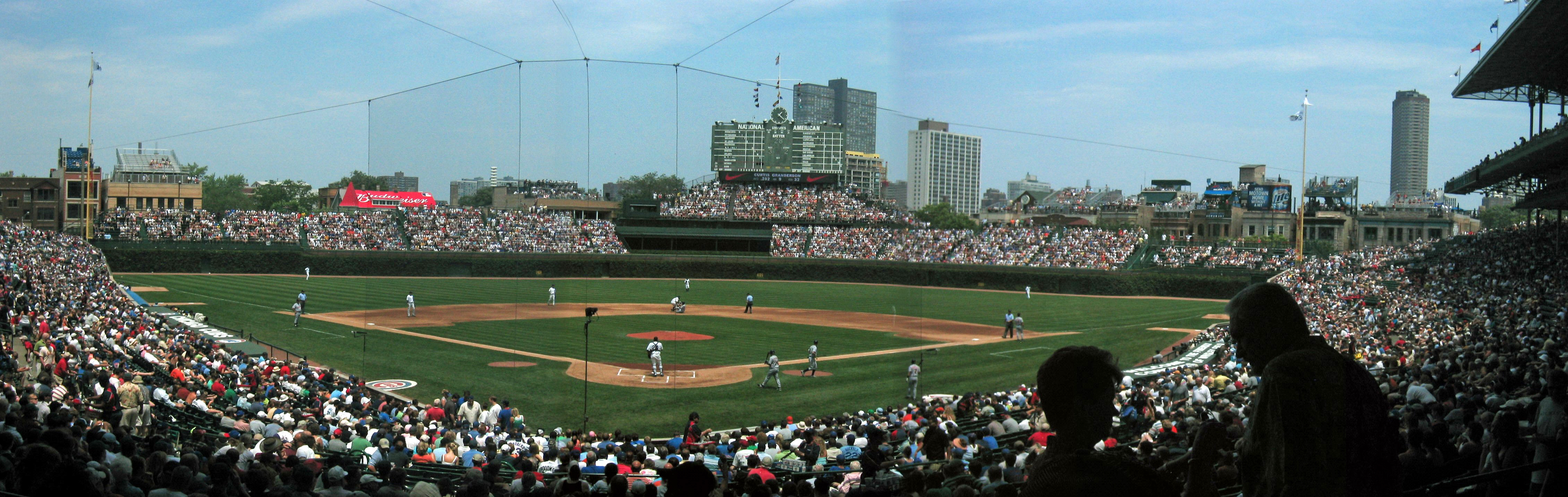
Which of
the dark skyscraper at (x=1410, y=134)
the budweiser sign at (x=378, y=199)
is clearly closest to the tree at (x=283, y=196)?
the budweiser sign at (x=378, y=199)

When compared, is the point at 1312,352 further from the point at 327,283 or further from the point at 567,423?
the point at 327,283

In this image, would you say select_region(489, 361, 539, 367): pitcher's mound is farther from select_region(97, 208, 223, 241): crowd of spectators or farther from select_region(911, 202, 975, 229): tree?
select_region(911, 202, 975, 229): tree

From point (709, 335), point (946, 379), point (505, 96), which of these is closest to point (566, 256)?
point (709, 335)

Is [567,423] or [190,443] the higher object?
[190,443]

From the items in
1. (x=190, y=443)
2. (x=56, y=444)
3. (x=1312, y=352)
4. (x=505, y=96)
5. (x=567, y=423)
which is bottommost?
(x=567, y=423)

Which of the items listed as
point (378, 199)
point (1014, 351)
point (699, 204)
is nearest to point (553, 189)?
point (378, 199)

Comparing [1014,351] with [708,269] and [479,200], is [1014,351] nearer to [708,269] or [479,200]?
[708,269]

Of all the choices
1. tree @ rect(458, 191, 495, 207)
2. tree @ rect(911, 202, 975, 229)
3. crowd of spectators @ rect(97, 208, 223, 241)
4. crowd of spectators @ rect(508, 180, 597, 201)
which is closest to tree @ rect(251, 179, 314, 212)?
tree @ rect(458, 191, 495, 207)

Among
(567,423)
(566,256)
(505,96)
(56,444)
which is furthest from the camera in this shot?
(566,256)
